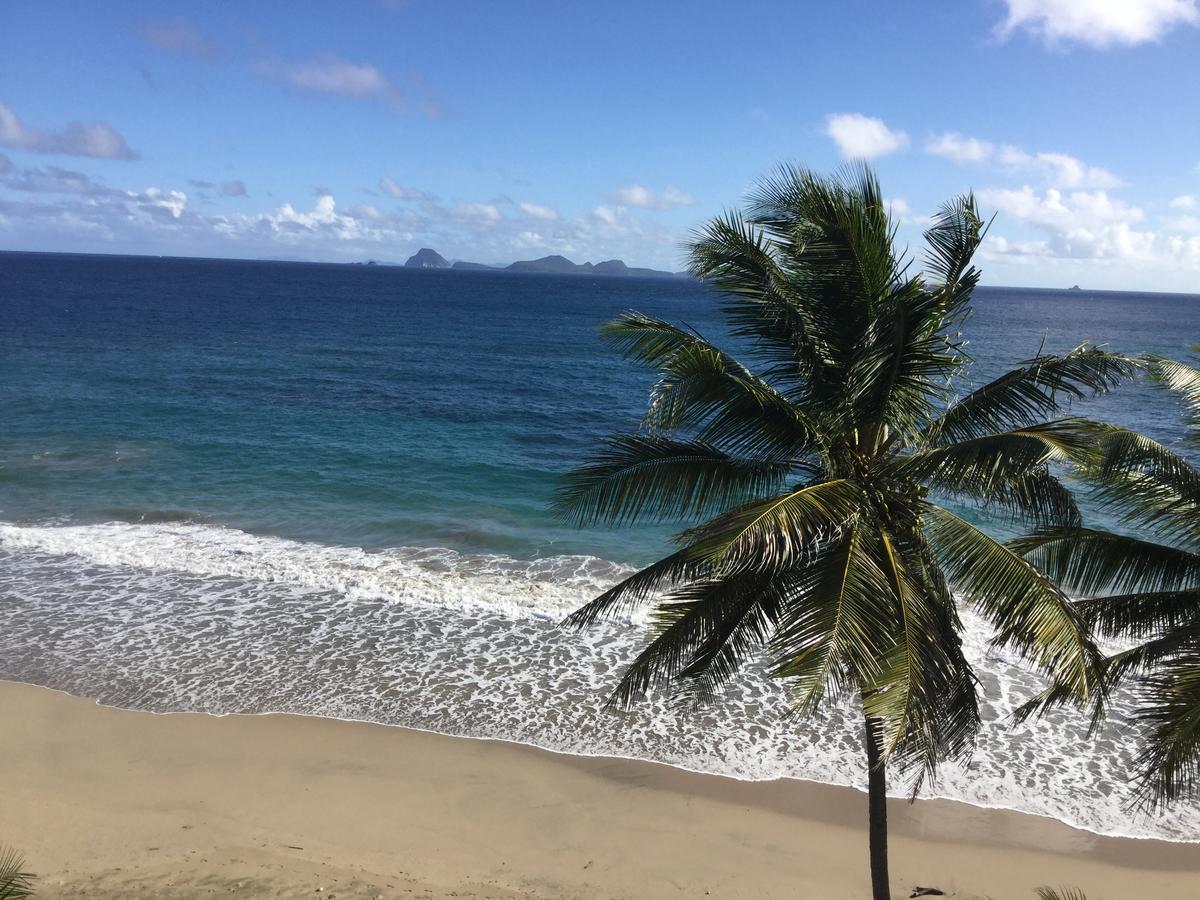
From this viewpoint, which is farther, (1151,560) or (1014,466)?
(1151,560)

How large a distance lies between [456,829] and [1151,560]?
858 cm

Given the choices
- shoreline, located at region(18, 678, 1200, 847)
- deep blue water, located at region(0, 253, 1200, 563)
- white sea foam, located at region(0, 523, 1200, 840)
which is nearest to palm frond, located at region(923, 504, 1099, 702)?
shoreline, located at region(18, 678, 1200, 847)

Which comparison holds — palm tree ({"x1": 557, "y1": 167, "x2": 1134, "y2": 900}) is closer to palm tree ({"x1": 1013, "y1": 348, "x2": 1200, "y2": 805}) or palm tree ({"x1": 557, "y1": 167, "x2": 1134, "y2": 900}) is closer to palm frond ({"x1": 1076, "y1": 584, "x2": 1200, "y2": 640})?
palm tree ({"x1": 1013, "y1": 348, "x2": 1200, "y2": 805})

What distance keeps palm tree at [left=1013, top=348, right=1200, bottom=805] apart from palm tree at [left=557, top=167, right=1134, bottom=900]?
0.33 metres

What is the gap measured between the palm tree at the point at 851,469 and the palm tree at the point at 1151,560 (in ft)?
1.08

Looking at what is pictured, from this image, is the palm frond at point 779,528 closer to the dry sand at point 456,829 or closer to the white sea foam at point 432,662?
the dry sand at point 456,829

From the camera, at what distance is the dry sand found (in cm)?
998

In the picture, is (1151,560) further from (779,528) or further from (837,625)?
(779,528)

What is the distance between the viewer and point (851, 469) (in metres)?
6.91

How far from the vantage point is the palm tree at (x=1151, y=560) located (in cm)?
654

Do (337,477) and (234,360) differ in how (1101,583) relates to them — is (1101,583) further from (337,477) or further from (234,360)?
(234,360)

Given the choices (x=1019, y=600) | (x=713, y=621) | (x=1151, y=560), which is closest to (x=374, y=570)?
(x=713, y=621)

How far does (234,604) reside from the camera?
17.5 meters

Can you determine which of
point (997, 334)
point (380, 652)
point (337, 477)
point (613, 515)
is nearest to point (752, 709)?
point (380, 652)
